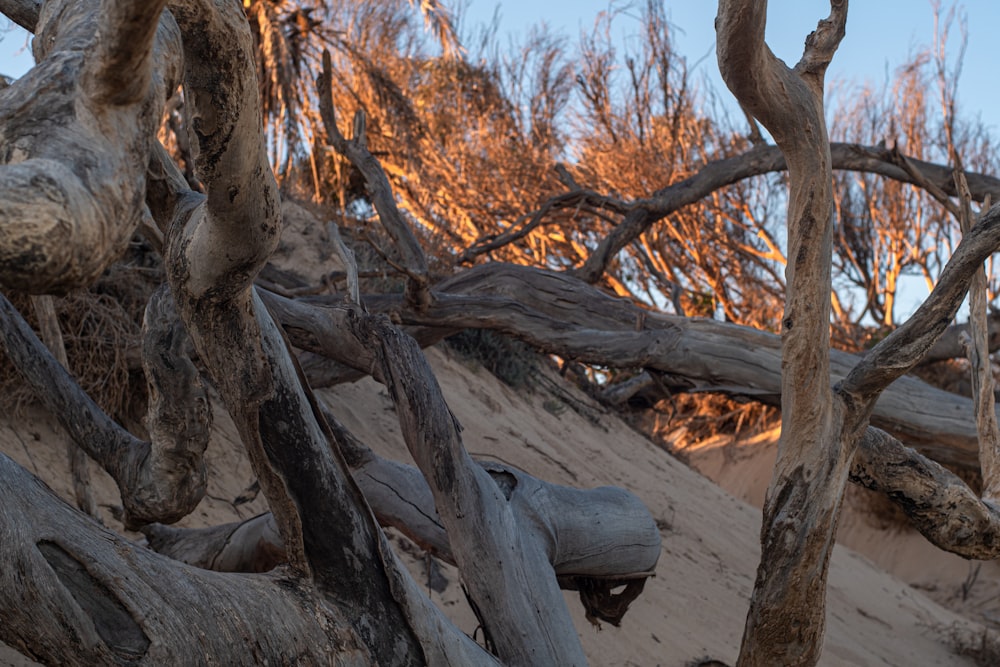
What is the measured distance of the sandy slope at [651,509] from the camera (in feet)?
15.4

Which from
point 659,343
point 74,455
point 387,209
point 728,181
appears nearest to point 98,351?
point 74,455

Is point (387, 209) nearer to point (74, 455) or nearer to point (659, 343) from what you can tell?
point (659, 343)

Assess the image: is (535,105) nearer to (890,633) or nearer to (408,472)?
(890,633)

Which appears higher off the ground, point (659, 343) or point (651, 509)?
point (659, 343)

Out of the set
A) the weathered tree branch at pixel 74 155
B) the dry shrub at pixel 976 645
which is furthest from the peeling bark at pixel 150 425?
the dry shrub at pixel 976 645

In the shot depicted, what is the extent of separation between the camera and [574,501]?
329 cm

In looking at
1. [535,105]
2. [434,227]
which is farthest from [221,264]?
[535,105]

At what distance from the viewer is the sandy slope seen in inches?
185

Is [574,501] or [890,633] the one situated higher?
[574,501]

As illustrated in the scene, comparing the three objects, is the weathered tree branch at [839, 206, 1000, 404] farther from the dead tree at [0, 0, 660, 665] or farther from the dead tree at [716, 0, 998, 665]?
the dead tree at [0, 0, 660, 665]

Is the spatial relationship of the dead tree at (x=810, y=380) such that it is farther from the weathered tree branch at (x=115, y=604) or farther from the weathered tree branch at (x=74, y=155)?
the weathered tree branch at (x=74, y=155)

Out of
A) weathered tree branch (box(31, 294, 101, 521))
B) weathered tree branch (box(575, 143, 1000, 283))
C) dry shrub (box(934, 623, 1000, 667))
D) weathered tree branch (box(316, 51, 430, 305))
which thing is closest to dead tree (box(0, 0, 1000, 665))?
weathered tree branch (box(31, 294, 101, 521))

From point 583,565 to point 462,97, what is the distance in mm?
10584

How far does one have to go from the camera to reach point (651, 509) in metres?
7.07
